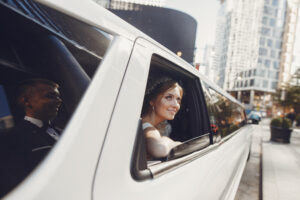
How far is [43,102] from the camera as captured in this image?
1.06 metres

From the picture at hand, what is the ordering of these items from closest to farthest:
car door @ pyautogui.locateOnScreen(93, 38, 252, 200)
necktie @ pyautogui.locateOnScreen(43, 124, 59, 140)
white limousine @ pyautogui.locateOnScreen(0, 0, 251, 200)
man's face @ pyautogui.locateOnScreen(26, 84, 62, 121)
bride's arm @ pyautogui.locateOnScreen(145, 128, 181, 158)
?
white limousine @ pyautogui.locateOnScreen(0, 0, 251, 200), car door @ pyautogui.locateOnScreen(93, 38, 252, 200), necktie @ pyautogui.locateOnScreen(43, 124, 59, 140), man's face @ pyautogui.locateOnScreen(26, 84, 62, 121), bride's arm @ pyautogui.locateOnScreen(145, 128, 181, 158)

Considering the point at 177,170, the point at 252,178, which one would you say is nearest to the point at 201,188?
the point at 177,170

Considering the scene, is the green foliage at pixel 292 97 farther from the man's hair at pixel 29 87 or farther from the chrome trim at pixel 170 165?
the man's hair at pixel 29 87

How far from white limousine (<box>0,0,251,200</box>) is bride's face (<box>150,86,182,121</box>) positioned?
0.46 metres

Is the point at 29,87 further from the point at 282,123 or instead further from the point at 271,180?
the point at 282,123

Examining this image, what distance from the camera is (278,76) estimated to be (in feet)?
237

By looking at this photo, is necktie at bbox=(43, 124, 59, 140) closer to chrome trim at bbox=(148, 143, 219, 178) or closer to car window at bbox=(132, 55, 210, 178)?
chrome trim at bbox=(148, 143, 219, 178)

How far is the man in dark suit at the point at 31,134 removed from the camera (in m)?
0.77

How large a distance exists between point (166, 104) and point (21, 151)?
1.14 metres

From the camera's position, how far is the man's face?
105 cm

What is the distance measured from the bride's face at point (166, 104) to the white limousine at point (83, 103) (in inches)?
18.0

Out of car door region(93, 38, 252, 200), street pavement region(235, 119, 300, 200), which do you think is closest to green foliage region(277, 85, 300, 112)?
street pavement region(235, 119, 300, 200)

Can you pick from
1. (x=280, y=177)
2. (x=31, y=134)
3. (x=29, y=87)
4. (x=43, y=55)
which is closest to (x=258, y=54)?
(x=280, y=177)

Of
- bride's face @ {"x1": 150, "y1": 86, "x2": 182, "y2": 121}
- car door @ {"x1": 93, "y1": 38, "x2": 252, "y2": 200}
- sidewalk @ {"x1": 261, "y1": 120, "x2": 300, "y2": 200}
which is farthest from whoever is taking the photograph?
sidewalk @ {"x1": 261, "y1": 120, "x2": 300, "y2": 200}
